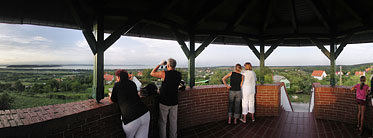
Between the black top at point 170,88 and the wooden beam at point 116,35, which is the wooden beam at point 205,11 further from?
the black top at point 170,88

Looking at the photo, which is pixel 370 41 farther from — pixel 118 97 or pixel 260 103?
pixel 118 97

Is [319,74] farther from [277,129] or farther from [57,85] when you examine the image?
[57,85]

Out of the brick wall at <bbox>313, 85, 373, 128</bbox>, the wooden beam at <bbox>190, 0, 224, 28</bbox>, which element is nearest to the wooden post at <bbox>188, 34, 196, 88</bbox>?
the wooden beam at <bbox>190, 0, 224, 28</bbox>

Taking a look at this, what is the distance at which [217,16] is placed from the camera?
174 inches

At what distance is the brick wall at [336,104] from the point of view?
402 centimetres

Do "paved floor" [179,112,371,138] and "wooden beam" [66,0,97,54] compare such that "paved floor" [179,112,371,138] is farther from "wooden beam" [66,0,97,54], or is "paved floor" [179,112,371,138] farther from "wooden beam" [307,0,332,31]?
"wooden beam" [307,0,332,31]

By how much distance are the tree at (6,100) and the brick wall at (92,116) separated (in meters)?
0.56

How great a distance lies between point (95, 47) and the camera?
239cm

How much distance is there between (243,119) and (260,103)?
0.97m

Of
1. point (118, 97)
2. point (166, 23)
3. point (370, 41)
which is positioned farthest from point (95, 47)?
point (370, 41)

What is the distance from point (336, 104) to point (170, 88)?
4903 millimetres

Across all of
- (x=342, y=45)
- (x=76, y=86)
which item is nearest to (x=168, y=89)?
(x=76, y=86)

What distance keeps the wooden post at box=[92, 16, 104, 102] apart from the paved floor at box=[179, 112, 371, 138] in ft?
6.29

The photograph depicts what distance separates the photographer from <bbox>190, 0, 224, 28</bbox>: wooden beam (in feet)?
12.0
